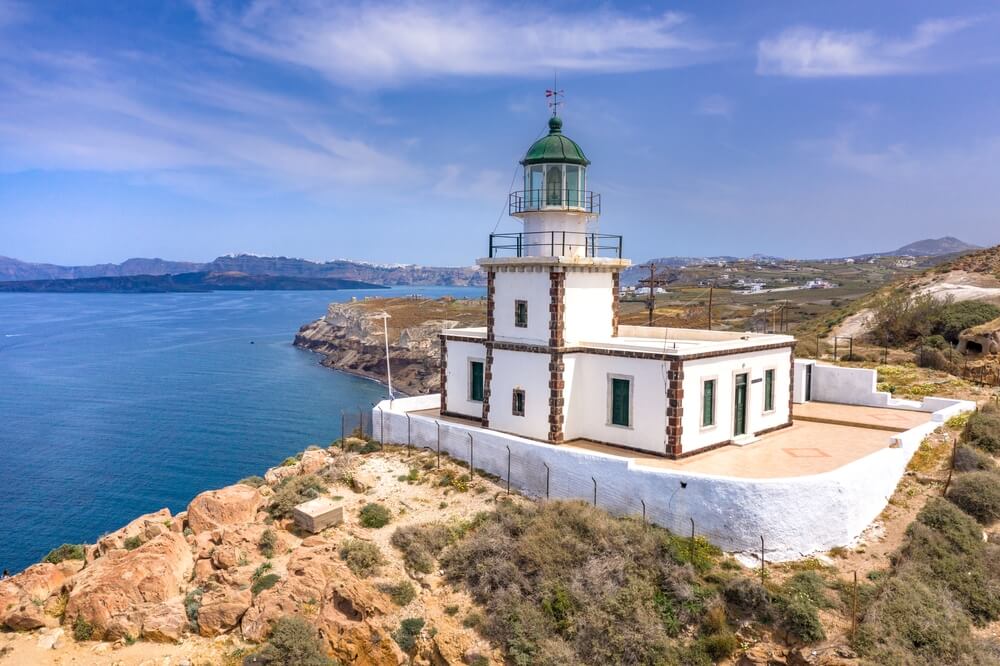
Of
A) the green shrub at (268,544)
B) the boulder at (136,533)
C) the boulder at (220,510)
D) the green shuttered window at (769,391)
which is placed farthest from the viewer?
the green shuttered window at (769,391)

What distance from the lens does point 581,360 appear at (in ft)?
56.5

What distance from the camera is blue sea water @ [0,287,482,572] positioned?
1224 inches

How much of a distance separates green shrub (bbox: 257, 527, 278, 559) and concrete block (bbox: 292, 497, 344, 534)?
73cm

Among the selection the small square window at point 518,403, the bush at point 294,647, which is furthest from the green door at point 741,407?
the bush at point 294,647

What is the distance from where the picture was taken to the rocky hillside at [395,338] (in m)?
66.2

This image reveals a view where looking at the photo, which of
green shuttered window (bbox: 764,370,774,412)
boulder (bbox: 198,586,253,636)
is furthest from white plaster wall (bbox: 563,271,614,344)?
boulder (bbox: 198,586,253,636)

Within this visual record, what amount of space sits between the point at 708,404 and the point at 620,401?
2.17 meters

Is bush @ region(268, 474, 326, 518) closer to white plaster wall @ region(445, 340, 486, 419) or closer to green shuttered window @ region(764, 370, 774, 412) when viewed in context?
white plaster wall @ region(445, 340, 486, 419)

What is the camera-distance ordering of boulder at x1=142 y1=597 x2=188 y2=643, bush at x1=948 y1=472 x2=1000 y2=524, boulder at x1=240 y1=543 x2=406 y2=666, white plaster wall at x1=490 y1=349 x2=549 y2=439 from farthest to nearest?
white plaster wall at x1=490 y1=349 x2=549 y2=439, bush at x1=948 y1=472 x2=1000 y2=524, boulder at x1=142 y1=597 x2=188 y2=643, boulder at x1=240 y1=543 x2=406 y2=666

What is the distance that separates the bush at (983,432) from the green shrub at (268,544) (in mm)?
17537

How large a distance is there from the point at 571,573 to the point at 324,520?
6.01 metres

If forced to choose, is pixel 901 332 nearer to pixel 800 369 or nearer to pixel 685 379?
pixel 800 369

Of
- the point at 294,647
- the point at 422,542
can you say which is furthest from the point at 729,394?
the point at 294,647

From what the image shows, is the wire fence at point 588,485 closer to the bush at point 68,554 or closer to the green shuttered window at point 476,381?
the green shuttered window at point 476,381
